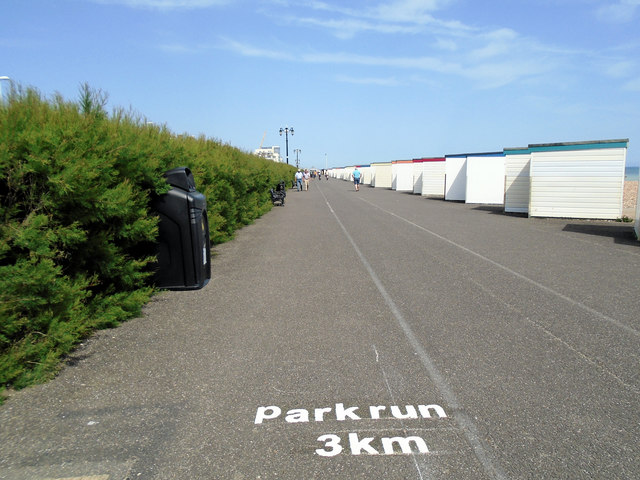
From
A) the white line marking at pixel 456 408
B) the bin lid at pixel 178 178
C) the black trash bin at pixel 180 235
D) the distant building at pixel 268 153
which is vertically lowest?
the white line marking at pixel 456 408

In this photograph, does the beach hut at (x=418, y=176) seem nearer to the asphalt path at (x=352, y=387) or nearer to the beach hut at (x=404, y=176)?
the beach hut at (x=404, y=176)

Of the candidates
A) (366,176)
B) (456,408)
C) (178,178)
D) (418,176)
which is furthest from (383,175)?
(456,408)

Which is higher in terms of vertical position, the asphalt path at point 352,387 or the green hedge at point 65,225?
the green hedge at point 65,225

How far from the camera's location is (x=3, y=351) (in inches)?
166

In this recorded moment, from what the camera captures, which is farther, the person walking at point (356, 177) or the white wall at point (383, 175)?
the white wall at point (383, 175)

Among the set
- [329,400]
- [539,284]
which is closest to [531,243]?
[539,284]

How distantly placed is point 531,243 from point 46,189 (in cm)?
1140

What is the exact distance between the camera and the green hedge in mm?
4281

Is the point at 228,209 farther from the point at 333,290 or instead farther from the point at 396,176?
the point at 396,176

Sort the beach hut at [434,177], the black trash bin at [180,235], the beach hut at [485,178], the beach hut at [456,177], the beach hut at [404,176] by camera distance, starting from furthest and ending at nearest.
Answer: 1. the beach hut at [404,176]
2. the beach hut at [434,177]
3. the beach hut at [456,177]
4. the beach hut at [485,178]
5. the black trash bin at [180,235]

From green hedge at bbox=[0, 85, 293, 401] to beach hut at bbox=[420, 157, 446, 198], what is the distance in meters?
32.7

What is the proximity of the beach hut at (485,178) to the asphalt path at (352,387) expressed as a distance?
2096cm

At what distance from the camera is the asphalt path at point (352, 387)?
322cm

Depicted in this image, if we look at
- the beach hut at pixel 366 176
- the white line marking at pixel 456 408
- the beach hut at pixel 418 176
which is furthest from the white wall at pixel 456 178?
the beach hut at pixel 366 176
